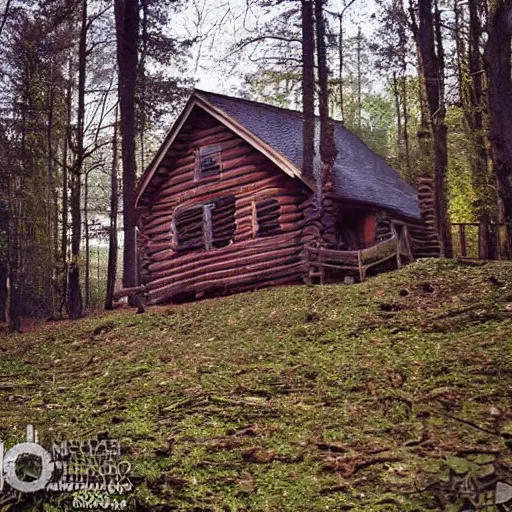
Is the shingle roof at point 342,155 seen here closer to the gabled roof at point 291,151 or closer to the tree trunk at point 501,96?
the gabled roof at point 291,151

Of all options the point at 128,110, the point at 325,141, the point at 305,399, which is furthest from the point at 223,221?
the point at 305,399

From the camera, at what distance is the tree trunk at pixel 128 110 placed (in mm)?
20062

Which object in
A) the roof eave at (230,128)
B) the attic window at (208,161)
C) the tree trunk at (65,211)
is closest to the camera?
the roof eave at (230,128)

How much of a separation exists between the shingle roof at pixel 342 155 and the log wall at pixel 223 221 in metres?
0.81

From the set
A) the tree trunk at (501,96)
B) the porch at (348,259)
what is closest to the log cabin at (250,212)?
the porch at (348,259)

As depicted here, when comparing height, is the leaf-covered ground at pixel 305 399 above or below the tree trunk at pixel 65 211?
below

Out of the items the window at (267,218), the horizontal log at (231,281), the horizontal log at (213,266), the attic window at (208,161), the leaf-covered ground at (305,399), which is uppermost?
the attic window at (208,161)

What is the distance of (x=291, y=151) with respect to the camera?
19141mm

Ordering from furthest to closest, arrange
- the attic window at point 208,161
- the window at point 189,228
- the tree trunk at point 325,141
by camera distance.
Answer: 1. the window at point 189,228
2. the attic window at point 208,161
3. the tree trunk at point 325,141

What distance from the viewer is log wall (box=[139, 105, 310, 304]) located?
61.0 ft

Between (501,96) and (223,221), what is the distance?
9.59 metres

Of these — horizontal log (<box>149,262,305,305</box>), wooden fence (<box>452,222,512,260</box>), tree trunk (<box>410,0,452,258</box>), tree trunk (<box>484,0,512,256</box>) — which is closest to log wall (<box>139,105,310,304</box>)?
horizontal log (<box>149,262,305,305</box>)

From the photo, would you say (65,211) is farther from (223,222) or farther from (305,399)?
(305,399)

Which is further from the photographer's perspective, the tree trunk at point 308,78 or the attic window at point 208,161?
the attic window at point 208,161
